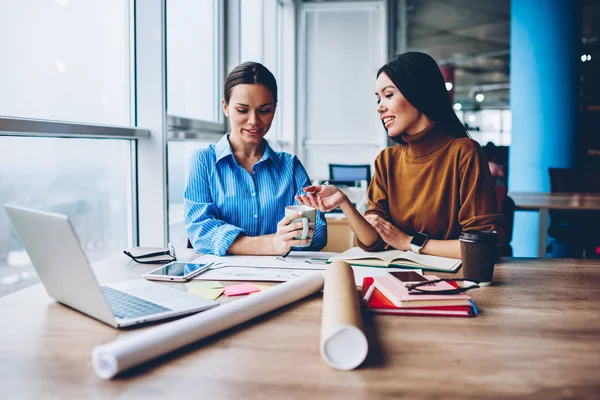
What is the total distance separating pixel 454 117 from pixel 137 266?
1.16 meters

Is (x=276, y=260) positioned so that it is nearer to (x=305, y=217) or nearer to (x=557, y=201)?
(x=305, y=217)

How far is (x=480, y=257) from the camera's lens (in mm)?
1298

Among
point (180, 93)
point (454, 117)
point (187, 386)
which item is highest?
point (180, 93)

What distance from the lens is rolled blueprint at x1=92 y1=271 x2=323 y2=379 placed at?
776mm

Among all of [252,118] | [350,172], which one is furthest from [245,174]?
[350,172]

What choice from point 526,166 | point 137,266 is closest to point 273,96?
point 137,266

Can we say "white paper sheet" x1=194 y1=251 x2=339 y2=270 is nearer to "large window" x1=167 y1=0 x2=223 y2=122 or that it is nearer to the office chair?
"large window" x1=167 y1=0 x2=223 y2=122

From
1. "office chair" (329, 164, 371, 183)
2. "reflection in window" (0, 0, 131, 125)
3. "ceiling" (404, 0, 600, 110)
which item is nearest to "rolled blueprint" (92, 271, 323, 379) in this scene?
"reflection in window" (0, 0, 131, 125)

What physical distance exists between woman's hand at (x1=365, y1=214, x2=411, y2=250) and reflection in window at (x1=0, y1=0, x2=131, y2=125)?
1.17 meters

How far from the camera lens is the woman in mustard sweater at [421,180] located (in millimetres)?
1743

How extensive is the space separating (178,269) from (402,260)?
636mm

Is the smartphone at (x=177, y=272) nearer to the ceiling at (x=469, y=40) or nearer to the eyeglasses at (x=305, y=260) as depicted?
the eyeglasses at (x=305, y=260)

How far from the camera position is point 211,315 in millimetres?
941

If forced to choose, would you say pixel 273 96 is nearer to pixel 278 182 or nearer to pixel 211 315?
pixel 278 182
